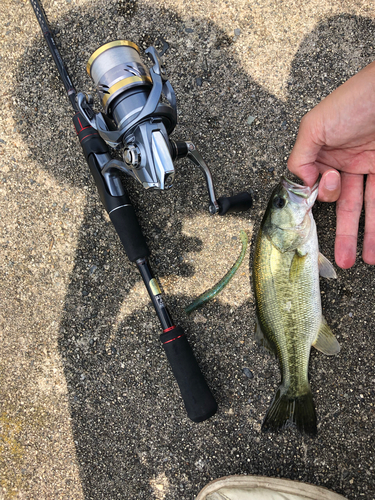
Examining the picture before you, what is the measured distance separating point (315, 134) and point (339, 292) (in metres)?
1.08

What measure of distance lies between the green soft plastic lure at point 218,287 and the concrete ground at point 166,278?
0.17ft

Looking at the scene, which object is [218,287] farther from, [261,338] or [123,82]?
[123,82]

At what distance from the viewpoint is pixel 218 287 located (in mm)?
2289

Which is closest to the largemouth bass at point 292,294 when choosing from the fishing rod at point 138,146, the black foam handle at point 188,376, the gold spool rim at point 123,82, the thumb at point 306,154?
the thumb at point 306,154

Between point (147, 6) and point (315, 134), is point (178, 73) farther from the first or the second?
point (315, 134)

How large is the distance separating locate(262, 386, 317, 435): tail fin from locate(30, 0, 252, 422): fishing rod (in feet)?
1.49

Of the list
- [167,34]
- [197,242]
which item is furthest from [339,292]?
[167,34]

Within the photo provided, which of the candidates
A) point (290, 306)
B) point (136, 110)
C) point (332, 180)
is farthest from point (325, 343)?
point (136, 110)

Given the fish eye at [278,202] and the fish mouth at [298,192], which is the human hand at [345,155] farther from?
the fish eye at [278,202]

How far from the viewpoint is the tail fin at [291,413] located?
2.08m

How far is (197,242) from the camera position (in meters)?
2.33

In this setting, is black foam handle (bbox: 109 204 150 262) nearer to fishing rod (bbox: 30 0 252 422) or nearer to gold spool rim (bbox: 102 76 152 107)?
fishing rod (bbox: 30 0 252 422)

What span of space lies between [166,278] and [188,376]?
0.69m

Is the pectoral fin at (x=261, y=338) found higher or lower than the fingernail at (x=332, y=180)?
lower
